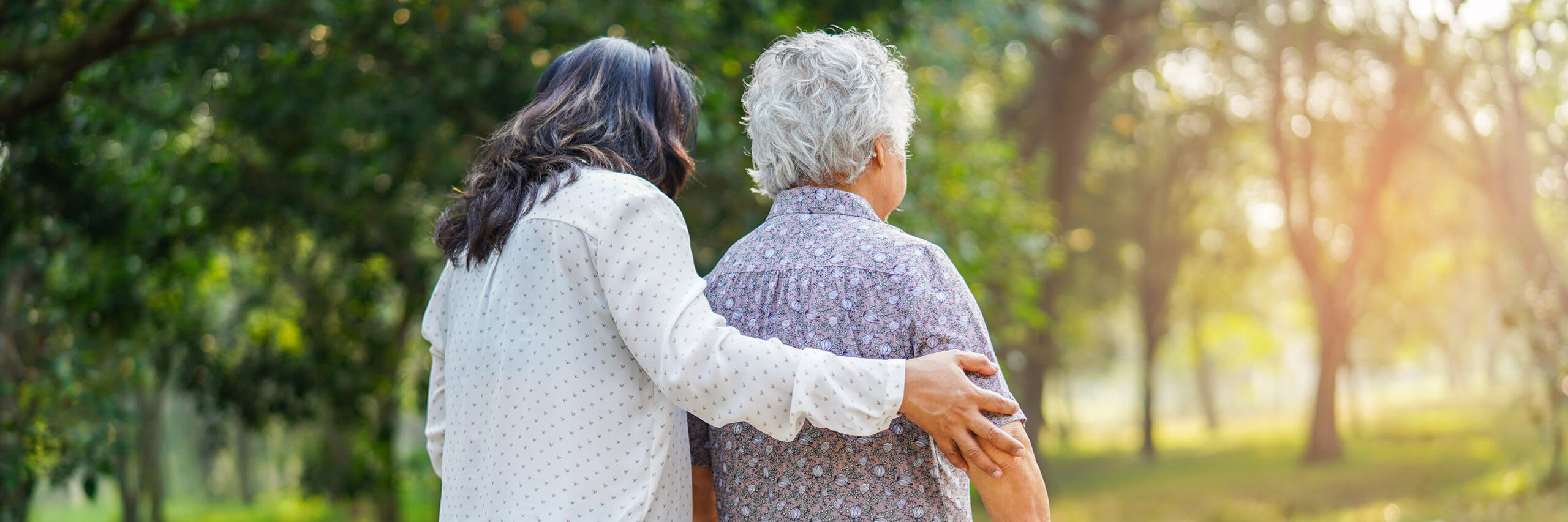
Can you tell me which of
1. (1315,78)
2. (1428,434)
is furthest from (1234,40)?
(1428,434)

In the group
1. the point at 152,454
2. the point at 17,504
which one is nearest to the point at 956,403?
the point at 17,504

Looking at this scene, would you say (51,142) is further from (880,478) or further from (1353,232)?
(1353,232)

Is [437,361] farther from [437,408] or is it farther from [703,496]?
[703,496]

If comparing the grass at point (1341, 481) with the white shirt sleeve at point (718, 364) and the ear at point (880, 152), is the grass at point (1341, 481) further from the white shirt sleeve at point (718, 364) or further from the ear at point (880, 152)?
the white shirt sleeve at point (718, 364)

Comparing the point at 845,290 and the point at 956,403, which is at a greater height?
the point at 845,290

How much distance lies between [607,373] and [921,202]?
3808 mm

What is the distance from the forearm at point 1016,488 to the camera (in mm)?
1744

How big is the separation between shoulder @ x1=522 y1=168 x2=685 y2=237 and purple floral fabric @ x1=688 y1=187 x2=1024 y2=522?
9.7 inches

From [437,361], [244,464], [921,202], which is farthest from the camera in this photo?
[244,464]

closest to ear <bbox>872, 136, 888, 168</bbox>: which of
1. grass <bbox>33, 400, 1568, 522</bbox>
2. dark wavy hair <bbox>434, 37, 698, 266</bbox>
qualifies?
dark wavy hair <bbox>434, 37, 698, 266</bbox>

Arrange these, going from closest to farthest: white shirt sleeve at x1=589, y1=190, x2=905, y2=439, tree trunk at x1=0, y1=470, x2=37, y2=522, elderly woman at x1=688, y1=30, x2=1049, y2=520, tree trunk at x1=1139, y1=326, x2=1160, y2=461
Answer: white shirt sleeve at x1=589, y1=190, x2=905, y2=439
elderly woman at x1=688, y1=30, x2=1049, y2=520
tree trunk at x1=0, y1=470, x2=37, y2=522
tree trunk at x1=1139, y1=326, x2=1160, y2=461

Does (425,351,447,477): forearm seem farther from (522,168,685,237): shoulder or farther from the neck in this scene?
the neck

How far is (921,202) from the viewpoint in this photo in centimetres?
543

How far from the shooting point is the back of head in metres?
1.89
